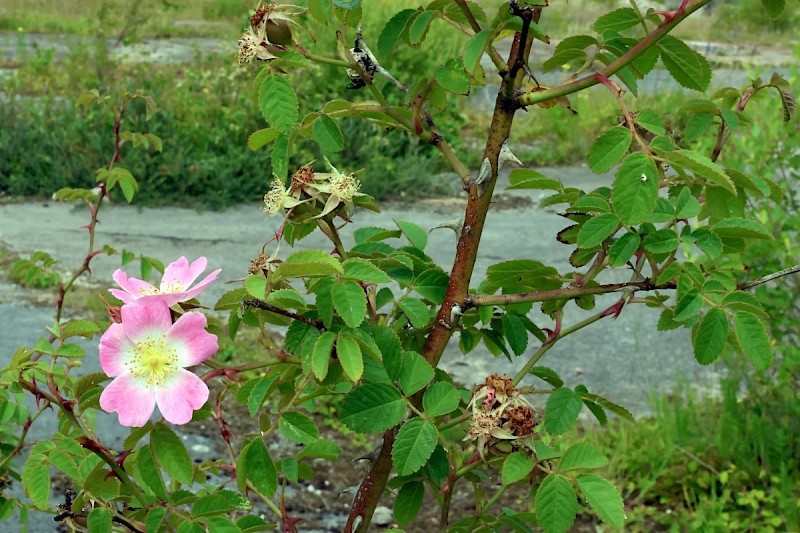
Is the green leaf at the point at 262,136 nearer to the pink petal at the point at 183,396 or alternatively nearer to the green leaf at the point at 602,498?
the pink petal at the point at 183,396

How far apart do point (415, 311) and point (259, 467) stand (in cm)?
25

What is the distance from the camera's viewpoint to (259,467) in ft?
3.63

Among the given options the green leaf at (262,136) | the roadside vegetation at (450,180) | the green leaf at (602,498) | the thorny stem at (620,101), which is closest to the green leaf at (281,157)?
the green leaf at (262,136)

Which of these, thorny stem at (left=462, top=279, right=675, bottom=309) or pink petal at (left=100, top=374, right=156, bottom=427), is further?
thorny stem at (left=462, top=279, right=675, bottom=309)

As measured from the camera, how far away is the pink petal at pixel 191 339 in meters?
1.01

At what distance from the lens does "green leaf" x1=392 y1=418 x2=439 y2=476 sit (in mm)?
1054

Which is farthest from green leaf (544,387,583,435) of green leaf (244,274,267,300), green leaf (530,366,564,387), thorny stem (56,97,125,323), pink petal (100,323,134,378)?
Answer: thorny stem (56,97,125,323)

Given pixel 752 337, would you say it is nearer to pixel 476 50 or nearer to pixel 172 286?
pixel 476 50

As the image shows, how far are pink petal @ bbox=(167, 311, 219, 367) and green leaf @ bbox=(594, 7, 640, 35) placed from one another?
58 centimetres

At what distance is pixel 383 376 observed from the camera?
1.10 m

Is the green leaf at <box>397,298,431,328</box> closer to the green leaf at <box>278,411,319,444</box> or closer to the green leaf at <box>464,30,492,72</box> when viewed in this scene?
the green leaf at <box>278,411,319,444</box>

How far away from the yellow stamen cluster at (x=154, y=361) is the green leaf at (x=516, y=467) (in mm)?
361

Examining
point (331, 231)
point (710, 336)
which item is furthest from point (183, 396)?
point (710, 336)

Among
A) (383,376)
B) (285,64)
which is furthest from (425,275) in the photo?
(285,64)
